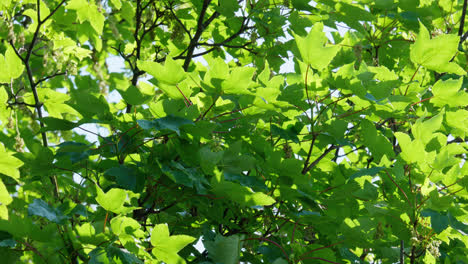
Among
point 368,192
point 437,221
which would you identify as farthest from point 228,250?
point 437,221

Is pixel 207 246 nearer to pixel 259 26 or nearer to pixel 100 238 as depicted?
pixel 100 238

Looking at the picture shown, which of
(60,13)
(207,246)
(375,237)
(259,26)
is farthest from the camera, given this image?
→ (60,13)

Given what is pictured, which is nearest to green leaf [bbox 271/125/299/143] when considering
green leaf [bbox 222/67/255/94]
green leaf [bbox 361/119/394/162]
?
green leaf [bbox 361/119/394/162]

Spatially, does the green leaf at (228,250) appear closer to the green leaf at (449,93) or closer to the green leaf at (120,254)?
the green leaf at (120,254)

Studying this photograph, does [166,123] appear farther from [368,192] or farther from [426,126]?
[426,126]

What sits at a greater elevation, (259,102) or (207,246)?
(259,102)

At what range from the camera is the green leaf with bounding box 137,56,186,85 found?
213 centimetres

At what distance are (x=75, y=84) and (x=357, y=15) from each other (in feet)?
10.8

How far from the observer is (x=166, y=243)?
81.3 inches

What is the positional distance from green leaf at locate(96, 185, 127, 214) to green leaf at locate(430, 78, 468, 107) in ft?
5.05

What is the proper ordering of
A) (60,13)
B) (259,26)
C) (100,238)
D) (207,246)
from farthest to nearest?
(60,13) → (259,26) → (207,246) → (100,238)

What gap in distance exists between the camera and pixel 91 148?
7.47 ft

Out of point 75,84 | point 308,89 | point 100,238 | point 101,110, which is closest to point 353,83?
point 308,89

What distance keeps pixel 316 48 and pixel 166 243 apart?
101 cm
